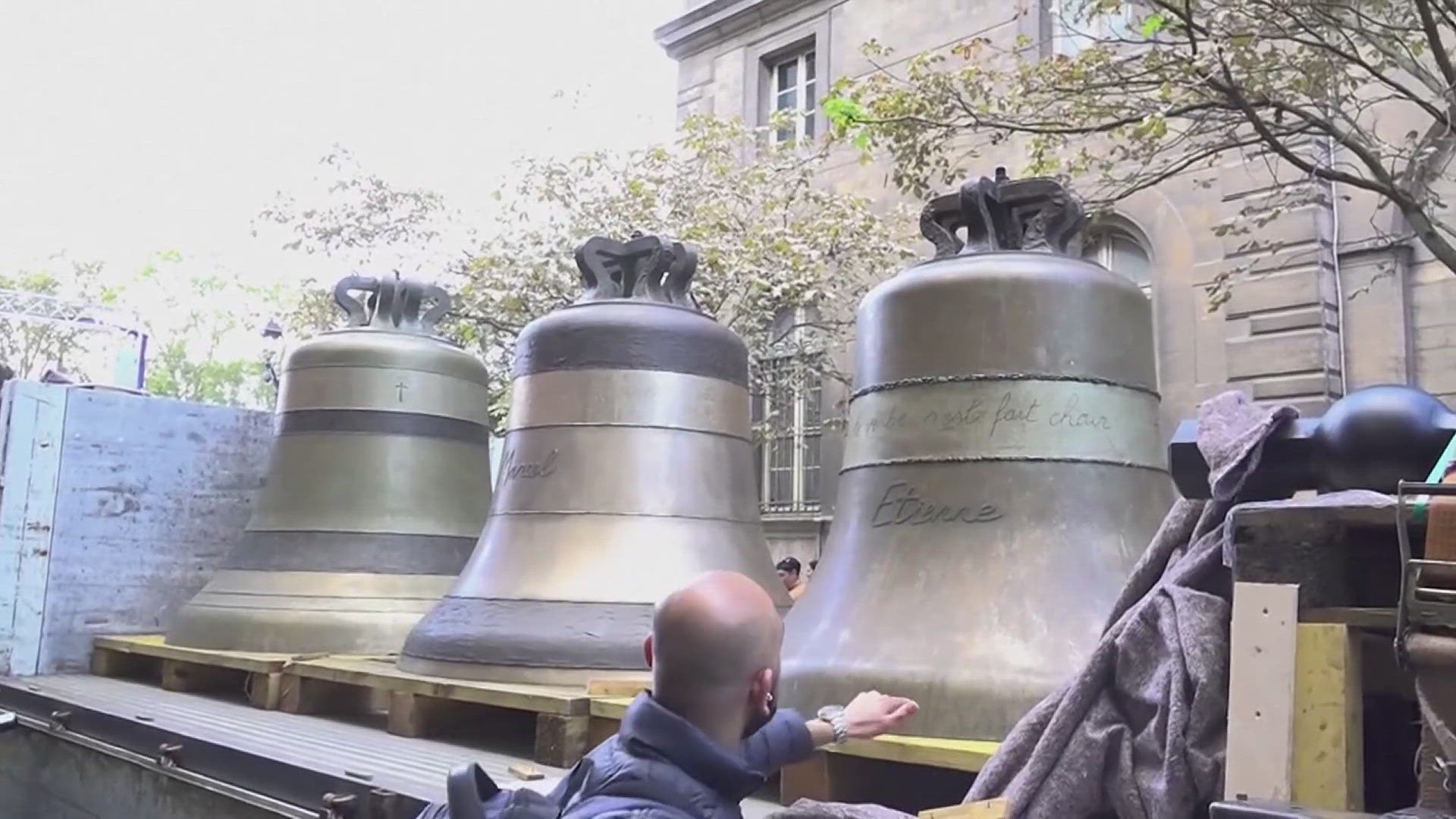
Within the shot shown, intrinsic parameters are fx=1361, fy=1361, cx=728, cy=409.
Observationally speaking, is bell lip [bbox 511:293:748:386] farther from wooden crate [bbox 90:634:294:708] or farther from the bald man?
the bald man

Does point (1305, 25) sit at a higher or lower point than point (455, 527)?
higher

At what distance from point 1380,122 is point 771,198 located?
5.47 m

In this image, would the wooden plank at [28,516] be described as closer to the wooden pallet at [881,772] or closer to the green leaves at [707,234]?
the wooden pallet at [881,772]

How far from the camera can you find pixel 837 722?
2.54 m

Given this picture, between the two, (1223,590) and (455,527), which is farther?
(455,527)

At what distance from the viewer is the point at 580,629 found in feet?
15.2

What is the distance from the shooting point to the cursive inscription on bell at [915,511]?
3543 millimetres

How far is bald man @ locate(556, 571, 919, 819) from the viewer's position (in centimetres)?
188

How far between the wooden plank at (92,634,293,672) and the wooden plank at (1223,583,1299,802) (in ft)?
14.7

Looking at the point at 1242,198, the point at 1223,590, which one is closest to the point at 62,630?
the point at 1223,590

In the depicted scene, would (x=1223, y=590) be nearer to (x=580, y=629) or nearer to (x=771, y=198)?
(x=580, y=629)

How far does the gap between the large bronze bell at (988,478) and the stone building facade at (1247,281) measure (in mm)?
4876

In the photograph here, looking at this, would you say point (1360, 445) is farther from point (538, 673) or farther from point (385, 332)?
point (385, 332)

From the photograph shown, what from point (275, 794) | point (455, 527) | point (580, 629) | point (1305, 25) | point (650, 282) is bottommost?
point (275, 794)
